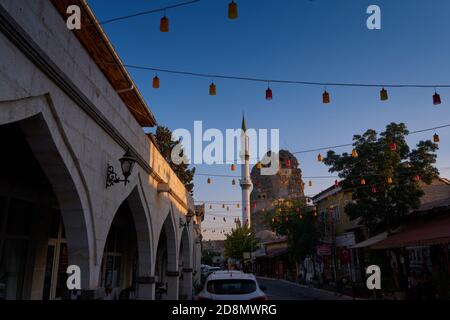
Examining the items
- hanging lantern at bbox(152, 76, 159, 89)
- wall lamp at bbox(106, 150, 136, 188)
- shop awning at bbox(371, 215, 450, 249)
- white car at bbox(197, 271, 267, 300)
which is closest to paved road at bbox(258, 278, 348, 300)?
shop awning at bbox(371, 215, 450, 249)

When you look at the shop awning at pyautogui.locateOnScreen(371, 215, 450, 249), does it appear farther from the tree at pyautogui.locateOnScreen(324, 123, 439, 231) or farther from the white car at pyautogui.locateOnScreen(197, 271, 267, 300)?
the white car at pyautogui.locateOnScreen(197, 271, 267, 300)

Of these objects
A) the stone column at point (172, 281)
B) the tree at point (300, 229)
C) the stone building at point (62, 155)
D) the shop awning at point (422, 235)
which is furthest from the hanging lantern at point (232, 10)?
the tree at point (300, 229)

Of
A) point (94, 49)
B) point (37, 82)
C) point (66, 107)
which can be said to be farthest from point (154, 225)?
point (37, 82)

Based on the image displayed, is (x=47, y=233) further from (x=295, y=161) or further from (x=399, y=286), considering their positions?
(x=295, y=161)

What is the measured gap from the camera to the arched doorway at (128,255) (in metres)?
9.95

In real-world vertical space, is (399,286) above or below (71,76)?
below

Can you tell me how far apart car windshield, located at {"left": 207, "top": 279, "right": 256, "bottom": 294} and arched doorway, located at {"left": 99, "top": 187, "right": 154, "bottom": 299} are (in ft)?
8.48

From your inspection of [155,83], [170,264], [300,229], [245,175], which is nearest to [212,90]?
[155,83]

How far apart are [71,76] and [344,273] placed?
2756 centimetres

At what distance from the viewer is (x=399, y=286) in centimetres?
1775

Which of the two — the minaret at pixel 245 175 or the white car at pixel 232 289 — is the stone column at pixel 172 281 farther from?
the minaret at pixel 245 175

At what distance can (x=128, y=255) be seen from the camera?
1566 cm

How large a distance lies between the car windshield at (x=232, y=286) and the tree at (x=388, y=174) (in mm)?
11144

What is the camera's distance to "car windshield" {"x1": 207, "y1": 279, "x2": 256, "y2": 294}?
27.1ft
